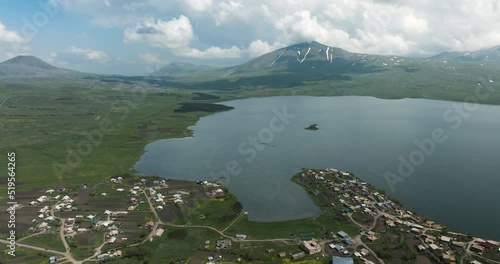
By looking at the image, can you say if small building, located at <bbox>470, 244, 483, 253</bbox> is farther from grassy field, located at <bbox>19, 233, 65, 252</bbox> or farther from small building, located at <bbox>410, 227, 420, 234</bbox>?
grassy field, located at <bbox>19, 233, 65, 252</bbox>

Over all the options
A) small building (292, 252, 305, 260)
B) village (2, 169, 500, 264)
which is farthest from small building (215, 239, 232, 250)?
small building (292, 252, 305, 260)

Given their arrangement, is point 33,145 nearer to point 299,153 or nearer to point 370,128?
point 299,153

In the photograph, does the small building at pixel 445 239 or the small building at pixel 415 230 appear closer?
the small building at pixel 445 239

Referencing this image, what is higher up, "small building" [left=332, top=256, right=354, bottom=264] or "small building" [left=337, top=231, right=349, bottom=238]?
"small building" [left=337, top=231, right=349, bottom=238]

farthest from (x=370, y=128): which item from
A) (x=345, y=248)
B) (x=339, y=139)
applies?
(x=345, y=248)

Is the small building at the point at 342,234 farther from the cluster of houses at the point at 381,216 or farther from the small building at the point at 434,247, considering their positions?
the small building at the point at 434,247

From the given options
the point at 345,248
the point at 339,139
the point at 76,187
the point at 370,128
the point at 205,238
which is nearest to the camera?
the point at 345,248

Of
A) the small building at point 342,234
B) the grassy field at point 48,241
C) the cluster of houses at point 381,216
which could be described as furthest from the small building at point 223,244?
the grassy field at point 48,241

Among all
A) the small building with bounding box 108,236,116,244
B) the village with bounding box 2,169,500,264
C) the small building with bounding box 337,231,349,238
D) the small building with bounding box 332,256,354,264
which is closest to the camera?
the small building with bounding box 332,256,354,264

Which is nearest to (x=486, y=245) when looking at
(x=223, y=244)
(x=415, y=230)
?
(x=415, y=230)
